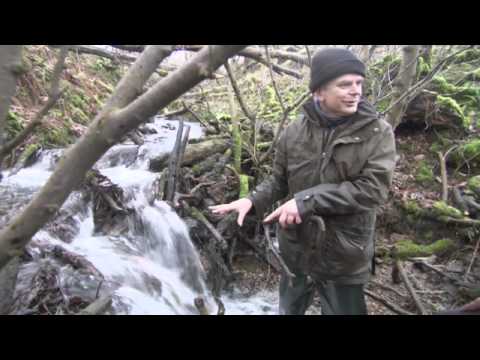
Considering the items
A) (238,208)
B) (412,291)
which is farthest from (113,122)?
(412,291)

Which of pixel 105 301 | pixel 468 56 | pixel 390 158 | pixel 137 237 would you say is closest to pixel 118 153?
pixel 137 237

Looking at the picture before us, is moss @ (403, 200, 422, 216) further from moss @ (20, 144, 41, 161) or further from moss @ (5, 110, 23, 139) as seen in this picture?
moss @ (5, 110, 23, 139)

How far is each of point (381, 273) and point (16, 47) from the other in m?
5.08

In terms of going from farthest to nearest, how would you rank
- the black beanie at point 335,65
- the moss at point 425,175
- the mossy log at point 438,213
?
the moss at point 425,175 → the mossy log at point 438,213 → the black beanie at point 335,65

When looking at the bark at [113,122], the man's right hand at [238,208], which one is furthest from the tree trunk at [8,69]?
the man's right hand at [238,208]

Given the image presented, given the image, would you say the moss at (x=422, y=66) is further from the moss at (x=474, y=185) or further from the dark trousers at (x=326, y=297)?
the dark trousers at (x=326, y=297)

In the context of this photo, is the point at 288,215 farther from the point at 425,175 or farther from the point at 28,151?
the point at 28,151

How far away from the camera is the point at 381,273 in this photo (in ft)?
16.7

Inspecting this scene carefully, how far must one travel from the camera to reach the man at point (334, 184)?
2154mm

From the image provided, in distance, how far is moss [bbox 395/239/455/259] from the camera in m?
4.92

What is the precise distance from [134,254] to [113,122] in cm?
409

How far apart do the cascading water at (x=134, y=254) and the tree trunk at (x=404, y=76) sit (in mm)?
3272

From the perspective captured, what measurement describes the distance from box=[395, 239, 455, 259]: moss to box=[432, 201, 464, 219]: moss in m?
0.40

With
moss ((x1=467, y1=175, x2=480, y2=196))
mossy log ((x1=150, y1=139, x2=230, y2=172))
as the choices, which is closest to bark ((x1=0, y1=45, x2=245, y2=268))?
mossy log ((x1=150, y1=139, x2=230, y2=172))
